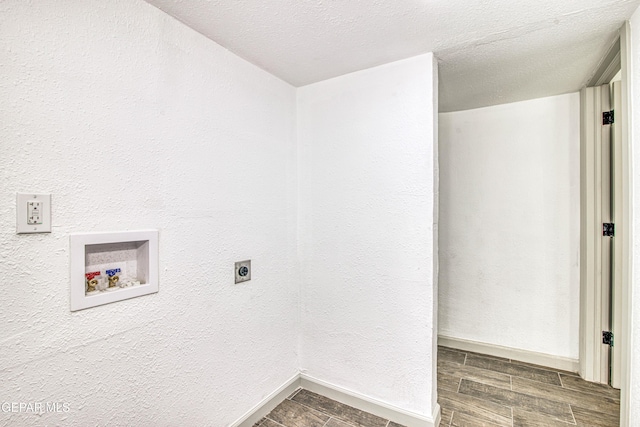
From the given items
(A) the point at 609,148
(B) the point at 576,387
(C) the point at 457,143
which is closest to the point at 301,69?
(C) the point at 457,143

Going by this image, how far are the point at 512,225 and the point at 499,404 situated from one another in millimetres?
1447

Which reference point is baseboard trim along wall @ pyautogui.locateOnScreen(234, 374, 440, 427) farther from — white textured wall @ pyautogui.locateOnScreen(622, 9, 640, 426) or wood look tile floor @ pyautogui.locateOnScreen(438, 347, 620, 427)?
white textured wall @ pyautogui.locateOnScreen(622, 9, 640, 426)

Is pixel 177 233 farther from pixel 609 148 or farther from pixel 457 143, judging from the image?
pixel 609 148

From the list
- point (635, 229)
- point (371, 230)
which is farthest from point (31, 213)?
point (635, 229)

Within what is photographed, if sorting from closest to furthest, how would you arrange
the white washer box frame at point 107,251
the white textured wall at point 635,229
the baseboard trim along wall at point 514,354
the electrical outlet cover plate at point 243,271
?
the white washer box frame at point 107,251 < the white textured wall at point 635,229 < the electrical outlet cover plate at point 243,271 < the baseboard trim along wall at point 514,354

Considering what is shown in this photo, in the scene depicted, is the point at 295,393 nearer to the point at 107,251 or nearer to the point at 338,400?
the point at 338,400

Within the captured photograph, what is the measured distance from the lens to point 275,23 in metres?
1.58

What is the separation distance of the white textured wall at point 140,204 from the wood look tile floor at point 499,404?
0.33 m

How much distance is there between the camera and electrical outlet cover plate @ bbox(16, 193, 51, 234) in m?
1.08

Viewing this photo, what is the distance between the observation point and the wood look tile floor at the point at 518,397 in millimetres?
1974

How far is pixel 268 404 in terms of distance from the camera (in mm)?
2064

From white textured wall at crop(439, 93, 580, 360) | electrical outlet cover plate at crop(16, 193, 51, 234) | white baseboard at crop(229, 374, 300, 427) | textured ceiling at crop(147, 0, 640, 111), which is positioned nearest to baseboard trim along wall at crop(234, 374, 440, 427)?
white baseboard at crop(229, 374, 300, 427)

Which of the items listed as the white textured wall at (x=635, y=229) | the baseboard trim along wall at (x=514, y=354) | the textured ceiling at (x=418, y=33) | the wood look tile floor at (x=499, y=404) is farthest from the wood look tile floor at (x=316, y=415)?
the textured ceiling at (x=418, y=33)

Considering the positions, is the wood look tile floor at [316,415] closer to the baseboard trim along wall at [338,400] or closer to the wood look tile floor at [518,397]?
the baseboard trim along wall at [338,400]
